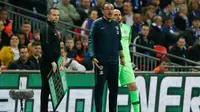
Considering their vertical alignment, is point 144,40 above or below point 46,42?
above

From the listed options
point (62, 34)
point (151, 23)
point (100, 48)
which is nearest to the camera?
point (100, 48)

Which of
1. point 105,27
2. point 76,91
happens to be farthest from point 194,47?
point 105,27

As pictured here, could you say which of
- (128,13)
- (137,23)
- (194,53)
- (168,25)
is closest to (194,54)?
(194,53)

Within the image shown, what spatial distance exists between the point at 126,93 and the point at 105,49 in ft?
8.65

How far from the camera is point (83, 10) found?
2358cm

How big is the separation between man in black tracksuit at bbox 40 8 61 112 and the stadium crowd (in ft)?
6.97

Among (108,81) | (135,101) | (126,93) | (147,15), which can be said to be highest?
(147,15)

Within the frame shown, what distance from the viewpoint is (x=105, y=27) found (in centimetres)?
1658

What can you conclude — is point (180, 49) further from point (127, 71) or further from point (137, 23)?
point (127, 71)

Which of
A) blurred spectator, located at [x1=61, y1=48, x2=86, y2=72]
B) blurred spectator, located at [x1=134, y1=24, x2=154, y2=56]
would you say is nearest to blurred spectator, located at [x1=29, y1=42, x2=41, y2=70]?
blurred spectator, located at [x1=61, y1=48, x2=86, y2=72]

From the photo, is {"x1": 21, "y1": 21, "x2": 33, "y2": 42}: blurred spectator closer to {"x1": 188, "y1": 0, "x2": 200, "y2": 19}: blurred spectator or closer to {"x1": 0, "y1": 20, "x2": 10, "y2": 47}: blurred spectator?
{"x1": 0, "y1": 20, "x2": 10, "y2": 47}: blurred spectator

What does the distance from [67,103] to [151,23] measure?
20.0 feet

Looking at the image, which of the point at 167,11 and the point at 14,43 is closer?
the point at 14,43

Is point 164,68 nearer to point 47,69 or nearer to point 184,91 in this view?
point 184,91
